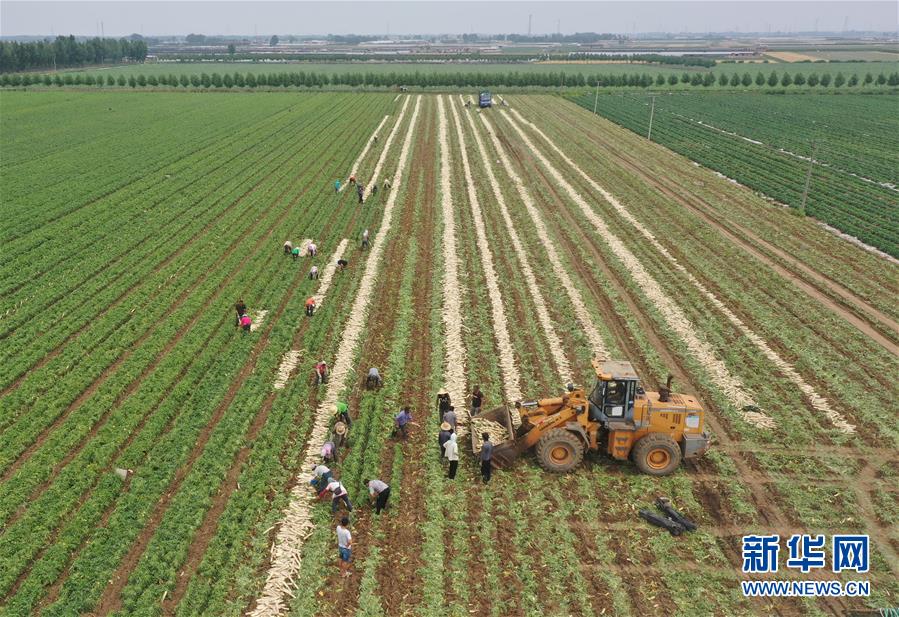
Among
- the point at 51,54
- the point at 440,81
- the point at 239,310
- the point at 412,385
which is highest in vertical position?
the point at 51,54

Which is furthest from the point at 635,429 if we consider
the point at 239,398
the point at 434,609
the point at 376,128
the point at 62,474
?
the point at 376,128

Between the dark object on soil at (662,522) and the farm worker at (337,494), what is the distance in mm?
7048

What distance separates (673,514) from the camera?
1495 centimetres

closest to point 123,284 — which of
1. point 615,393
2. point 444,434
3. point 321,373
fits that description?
point 321,373

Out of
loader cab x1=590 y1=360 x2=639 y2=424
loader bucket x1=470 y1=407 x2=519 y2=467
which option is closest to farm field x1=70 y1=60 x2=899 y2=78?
loader bucket x1=470 y1=407 x2=519 y2=467

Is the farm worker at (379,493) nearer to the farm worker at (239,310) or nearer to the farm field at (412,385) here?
the farm field at (412,385)

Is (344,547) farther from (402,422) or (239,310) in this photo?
(239,310)

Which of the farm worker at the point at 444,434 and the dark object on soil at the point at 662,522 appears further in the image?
the farm worker at the point at 444,434

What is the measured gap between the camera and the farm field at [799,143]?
42.5m

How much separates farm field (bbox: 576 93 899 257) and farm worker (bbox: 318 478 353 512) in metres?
33.0

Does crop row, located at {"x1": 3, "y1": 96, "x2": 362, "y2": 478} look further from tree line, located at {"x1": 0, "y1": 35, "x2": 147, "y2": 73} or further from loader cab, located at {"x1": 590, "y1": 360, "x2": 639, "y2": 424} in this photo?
tree line, located at {"x1": 0, "y1": 35, "x2": 147, "y2": 73}

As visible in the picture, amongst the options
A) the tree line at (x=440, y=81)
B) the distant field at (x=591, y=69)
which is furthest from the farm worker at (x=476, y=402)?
the distant field at (x=591, y=69)

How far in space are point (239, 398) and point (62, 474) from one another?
17.0 feet

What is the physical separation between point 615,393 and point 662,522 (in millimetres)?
3235
